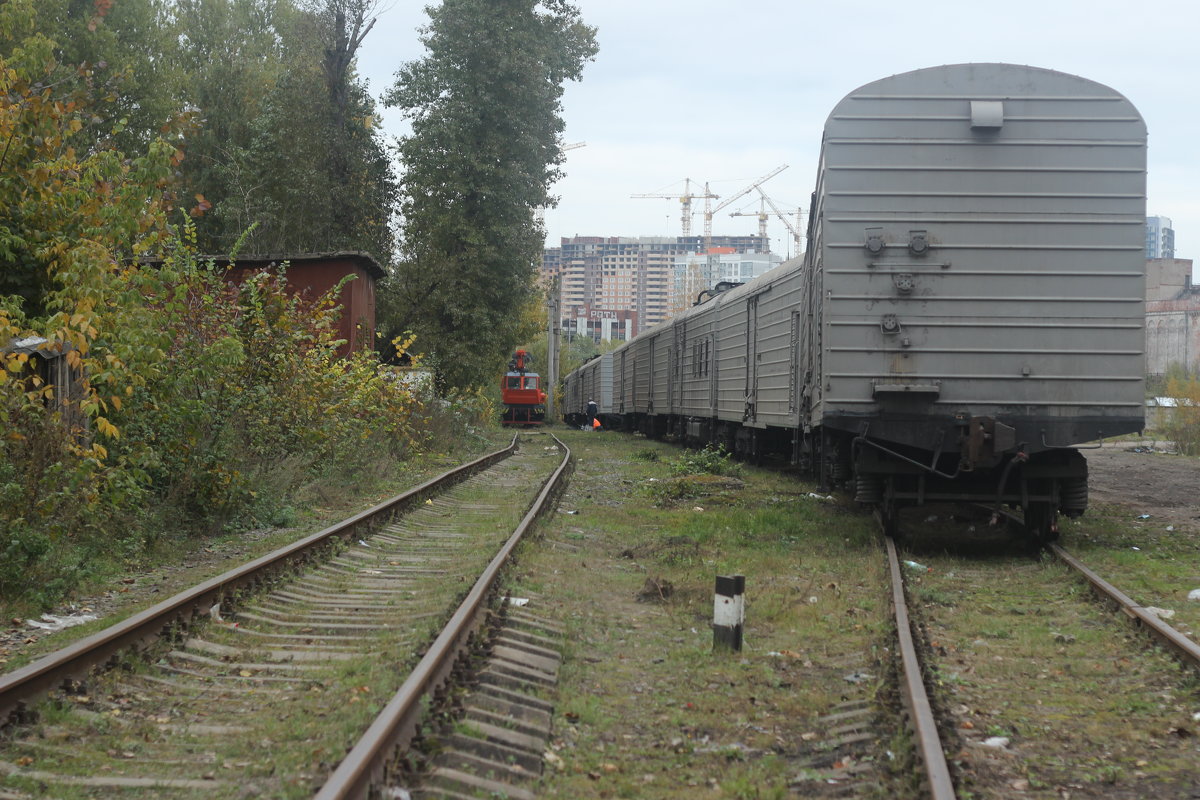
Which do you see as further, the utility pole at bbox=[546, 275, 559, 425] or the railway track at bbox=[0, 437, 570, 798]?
the utility pole at bbox=[546, 275, 559, 425]

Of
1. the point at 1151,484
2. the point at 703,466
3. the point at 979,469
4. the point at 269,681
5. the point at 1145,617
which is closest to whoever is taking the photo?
the point at 269,681

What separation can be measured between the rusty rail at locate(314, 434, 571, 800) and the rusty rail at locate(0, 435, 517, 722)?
150cm

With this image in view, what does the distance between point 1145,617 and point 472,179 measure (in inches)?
1007

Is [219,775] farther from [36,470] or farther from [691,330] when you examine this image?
[691,330]

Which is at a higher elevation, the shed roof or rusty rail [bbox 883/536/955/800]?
the shed roof

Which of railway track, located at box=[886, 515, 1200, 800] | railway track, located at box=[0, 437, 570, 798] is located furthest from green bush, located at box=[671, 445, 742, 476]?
railway track, located at box=[886, 515, 1200, 800]

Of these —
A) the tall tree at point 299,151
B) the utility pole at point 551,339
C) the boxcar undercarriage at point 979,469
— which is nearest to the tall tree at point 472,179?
the tall tree at point 299,151

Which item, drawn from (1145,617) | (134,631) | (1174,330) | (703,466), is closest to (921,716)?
(1145,617)

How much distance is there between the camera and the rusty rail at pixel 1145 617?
5992 mm

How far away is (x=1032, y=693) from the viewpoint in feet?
18.9

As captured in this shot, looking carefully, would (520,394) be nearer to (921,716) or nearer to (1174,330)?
(1174,330)

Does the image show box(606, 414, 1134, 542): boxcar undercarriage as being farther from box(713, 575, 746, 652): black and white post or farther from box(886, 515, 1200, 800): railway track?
box(713, 575, 746, 652): black and white post

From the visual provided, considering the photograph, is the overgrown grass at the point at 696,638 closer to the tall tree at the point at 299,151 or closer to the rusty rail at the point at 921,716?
the rusty rail at the point at 921,716

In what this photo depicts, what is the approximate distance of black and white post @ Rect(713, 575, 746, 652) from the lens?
6523mm
